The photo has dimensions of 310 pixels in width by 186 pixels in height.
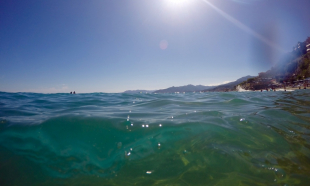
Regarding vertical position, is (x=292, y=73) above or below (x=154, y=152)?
above

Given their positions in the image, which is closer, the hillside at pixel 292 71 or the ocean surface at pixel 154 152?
the ocean surface at pixel 154 152

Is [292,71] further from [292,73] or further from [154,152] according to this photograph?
[154,152]

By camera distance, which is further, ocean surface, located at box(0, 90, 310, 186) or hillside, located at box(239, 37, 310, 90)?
hillside, located at box(239, 37, 310, 90)

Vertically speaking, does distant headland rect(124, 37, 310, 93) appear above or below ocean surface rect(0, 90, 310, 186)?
above

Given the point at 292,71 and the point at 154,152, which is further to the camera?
the point at 292,71

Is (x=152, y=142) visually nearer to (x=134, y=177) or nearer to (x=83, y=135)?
(x=134, y=177)

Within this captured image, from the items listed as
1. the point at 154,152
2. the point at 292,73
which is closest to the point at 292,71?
the point at 292,73

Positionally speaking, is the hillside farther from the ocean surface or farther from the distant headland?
the ocean surface

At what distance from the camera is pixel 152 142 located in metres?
3.50

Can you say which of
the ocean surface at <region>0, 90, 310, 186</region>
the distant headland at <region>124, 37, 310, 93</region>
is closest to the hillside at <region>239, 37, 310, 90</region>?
the distant headland at <region>124, 37, 310, 93</region>

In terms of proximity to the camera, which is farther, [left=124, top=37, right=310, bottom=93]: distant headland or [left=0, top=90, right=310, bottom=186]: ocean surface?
[left=124, top=37, right=310, bottom=93]: distant headland

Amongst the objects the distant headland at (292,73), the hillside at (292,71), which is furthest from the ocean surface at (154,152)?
the hillside at (292,71)

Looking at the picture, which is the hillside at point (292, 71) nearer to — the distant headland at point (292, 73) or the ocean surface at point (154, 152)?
the distant headland at point (292, 73)

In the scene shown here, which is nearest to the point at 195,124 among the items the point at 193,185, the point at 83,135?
the point at 193,185
